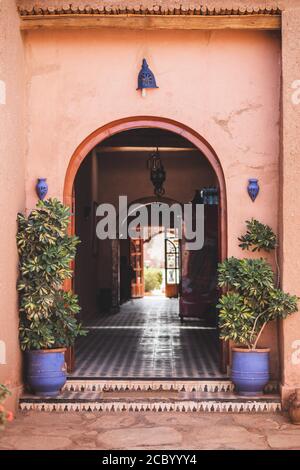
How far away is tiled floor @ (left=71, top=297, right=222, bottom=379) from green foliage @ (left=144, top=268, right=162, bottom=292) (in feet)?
30.2

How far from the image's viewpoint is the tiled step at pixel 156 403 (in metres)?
6.34

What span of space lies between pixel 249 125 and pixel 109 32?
183 cm

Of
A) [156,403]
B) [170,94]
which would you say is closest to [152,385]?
[156,403]

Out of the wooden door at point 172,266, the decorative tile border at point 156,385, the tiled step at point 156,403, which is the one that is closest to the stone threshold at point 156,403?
the tiled step at point 156,403

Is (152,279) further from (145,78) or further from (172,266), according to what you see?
(145,78)

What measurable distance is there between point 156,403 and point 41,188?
100.0 inches

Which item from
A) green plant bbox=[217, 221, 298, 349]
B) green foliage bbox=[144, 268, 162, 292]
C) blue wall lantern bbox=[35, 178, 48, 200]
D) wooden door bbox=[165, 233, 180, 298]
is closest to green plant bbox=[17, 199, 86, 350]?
blue wall lantern bbox=[35, 178, 48, 200]

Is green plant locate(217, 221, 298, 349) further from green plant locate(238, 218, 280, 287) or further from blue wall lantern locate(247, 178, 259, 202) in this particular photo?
blue wall lantern locate(247, 178, 259, 202)

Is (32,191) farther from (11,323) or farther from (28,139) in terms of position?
(11,323)

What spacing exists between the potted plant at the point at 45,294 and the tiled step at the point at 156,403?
182 millimetres

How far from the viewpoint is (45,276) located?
21.2 feet

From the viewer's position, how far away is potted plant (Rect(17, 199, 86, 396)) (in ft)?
21.1

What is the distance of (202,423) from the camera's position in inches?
233

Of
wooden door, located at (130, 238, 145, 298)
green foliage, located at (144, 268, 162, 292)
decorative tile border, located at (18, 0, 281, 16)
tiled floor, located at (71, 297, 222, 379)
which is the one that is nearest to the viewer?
decorative tile border, located at (18, 0, 281, 16)
